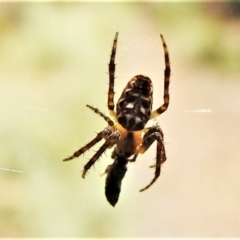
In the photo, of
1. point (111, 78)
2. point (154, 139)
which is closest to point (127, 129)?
point (154, 139)

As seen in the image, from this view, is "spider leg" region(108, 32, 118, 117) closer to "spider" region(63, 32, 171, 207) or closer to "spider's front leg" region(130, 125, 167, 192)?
"spider" region(63, 32, 171, 207)

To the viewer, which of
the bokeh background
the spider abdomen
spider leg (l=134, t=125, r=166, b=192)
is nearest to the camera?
the spider abdomen

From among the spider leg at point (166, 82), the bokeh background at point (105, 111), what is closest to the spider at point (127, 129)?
the spider leg at point (166, 82)

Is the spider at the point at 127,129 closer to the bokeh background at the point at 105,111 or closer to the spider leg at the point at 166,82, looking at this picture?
the spider leg at the point at 166,82

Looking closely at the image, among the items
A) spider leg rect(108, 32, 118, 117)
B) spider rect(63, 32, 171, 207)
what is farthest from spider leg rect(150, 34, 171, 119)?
spider leg rect(108, 32, 118, 117)

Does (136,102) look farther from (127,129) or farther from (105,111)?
(105,111)

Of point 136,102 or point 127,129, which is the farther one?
point 127,129
